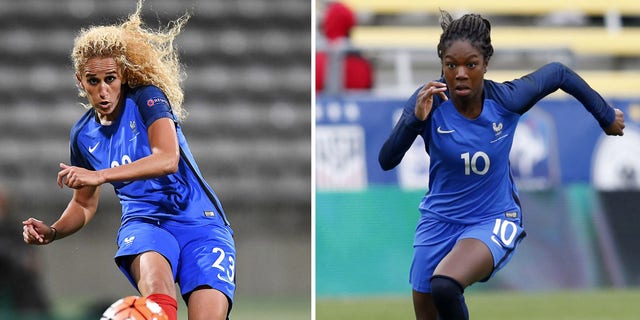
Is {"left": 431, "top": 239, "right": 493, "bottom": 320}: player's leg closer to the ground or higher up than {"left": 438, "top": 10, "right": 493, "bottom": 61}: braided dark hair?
closer to the ground

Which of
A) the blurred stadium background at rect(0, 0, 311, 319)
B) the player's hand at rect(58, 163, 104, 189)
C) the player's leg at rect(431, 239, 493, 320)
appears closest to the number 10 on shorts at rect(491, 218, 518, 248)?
the player's leg at rect(431, 239, 493, 320)

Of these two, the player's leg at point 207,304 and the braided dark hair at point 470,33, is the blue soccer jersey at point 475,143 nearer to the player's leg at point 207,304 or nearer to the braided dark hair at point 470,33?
the braided dark hair at point 470,33

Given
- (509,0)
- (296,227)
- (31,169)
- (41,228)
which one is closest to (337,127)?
(296,227)

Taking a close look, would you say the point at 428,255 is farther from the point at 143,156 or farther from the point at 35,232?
the point at 35,232

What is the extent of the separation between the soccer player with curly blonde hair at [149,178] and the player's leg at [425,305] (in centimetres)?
108

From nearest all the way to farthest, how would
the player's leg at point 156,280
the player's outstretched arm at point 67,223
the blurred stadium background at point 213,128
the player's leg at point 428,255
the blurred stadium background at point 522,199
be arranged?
the player's leg at point 156,280, the player's outstretched arm at point 67,223, the player's leg at point 428,255, the blurred stadium background at point 522,199, the blurred stadium background at point 213,128

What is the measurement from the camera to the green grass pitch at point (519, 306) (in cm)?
972

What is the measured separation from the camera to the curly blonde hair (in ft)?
17.5

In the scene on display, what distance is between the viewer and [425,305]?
234 inches

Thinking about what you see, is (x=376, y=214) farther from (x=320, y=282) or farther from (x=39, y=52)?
(x=39, y=52)

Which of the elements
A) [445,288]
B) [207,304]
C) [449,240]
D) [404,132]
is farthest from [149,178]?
[449,240]

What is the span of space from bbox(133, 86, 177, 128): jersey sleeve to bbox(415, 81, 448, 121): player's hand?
121 cm

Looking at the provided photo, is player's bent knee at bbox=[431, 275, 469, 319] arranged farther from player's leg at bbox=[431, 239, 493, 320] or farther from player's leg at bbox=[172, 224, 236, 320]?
player's leg at bbox=[172, 224, 236, 320]

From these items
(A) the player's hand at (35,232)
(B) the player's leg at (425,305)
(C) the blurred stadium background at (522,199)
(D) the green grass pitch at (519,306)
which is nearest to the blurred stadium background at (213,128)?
(C) the blurred stadium background at (522,199)
